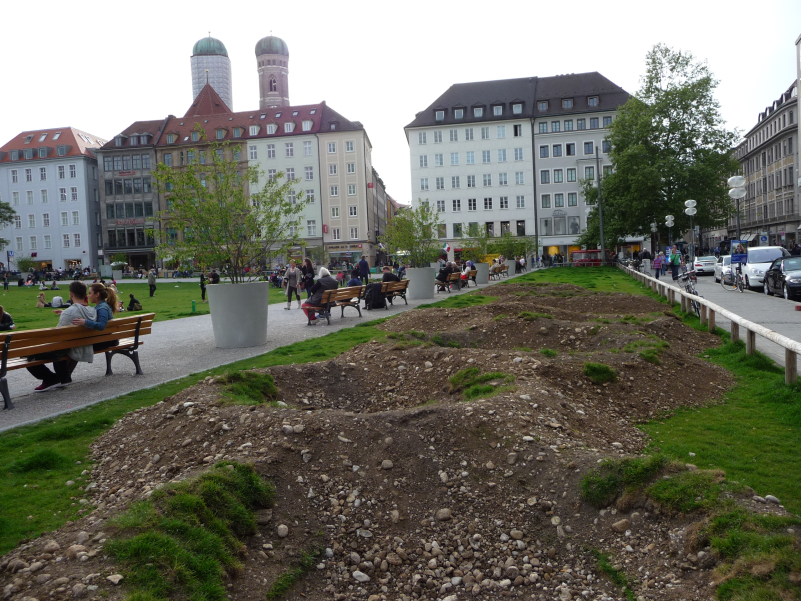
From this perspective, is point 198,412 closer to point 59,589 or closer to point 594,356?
point 59,589

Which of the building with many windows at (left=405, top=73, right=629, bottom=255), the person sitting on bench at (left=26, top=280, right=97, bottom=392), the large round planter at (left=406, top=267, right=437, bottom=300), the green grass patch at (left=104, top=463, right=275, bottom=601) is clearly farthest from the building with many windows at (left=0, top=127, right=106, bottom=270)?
the green grass patch at (left=104, top=463, right=275, bottom=601)

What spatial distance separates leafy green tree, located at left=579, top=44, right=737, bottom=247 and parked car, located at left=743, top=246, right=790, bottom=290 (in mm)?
25096

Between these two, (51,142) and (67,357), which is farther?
(51,142)

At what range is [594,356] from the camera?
8.98 meters

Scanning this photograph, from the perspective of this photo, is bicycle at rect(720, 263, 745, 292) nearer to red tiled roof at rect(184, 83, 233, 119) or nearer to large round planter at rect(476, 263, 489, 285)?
large round planter at rect(476, 263, 489, 285)

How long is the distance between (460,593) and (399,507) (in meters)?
0.97

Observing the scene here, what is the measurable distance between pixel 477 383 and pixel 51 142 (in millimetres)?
108198

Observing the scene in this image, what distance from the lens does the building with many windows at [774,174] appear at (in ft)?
279

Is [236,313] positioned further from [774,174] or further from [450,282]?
[774,174]

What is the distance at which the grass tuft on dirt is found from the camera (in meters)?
7.43

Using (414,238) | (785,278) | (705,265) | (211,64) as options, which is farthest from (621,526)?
(211,64)

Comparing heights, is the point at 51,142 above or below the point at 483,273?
above

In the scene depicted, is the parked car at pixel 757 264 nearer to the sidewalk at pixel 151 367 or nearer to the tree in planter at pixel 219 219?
the sidewalk at pixel 151 367

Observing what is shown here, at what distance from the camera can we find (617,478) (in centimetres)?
472
